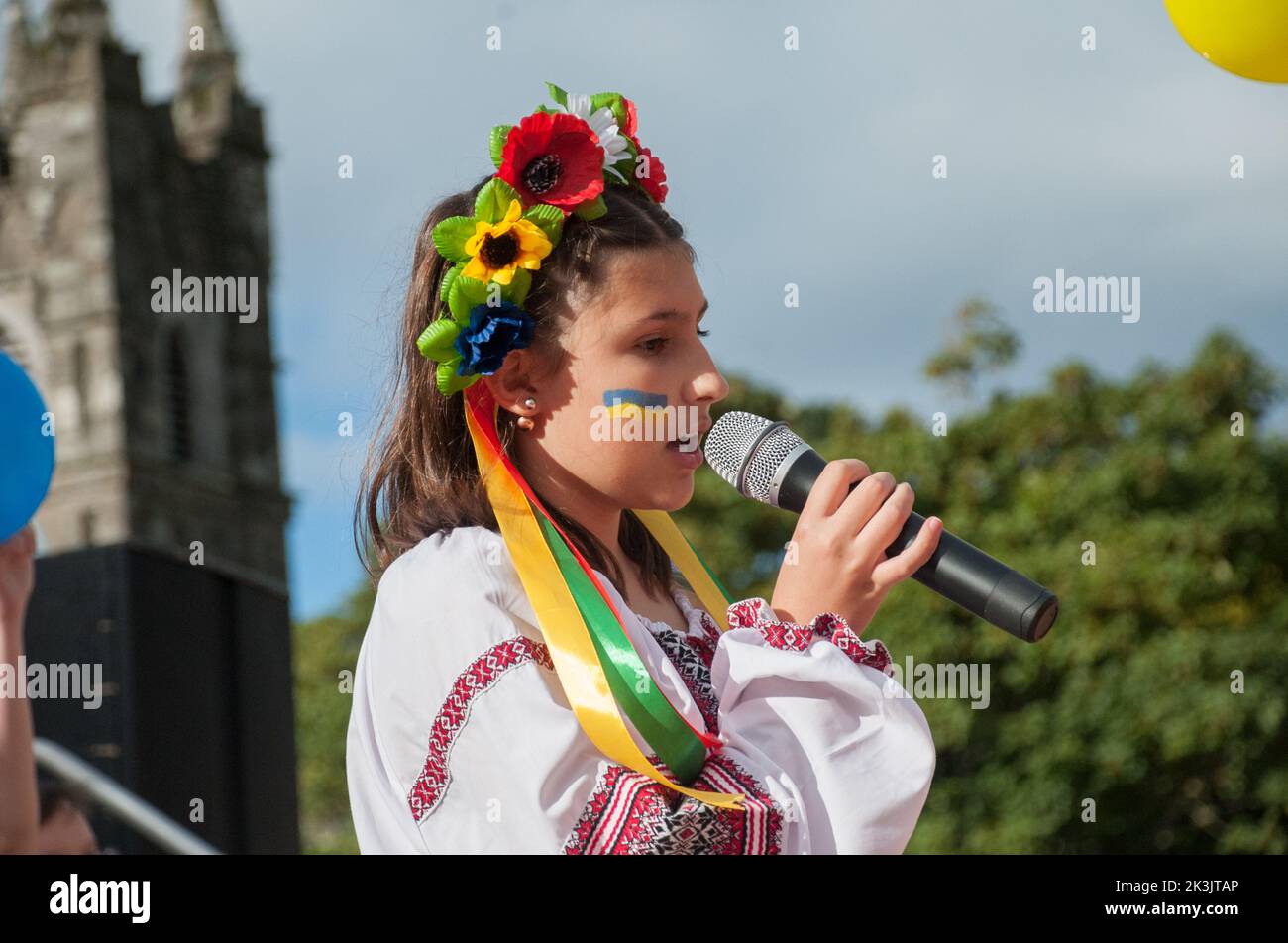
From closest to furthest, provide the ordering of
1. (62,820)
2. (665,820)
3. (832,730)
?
1. (665,820)
2. (832,730)
3. (62,820)

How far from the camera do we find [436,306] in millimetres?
2576

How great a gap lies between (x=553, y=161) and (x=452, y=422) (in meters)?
0.40

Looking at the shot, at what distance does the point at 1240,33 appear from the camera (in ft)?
9.03

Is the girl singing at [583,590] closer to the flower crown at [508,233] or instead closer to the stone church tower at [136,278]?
the flower crown at [508,233]

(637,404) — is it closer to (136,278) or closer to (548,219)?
(548,219)

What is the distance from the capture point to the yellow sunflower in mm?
2447

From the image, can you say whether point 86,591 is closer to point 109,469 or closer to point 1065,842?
point 1065,842

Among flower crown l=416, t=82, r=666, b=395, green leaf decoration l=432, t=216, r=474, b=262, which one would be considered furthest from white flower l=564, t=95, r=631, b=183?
green leaf decoration l=432, t=216, r=474, b=262

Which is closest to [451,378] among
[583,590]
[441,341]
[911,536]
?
[441,341]

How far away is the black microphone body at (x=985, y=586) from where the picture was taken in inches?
86.6

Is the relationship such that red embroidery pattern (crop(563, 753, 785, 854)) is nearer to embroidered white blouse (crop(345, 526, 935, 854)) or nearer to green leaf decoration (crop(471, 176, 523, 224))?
embroidered white blouse (crop(345, 526, 935, 854))

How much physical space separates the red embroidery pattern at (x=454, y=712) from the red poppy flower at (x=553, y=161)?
26.7 inches

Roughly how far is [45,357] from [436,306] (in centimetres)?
3876
